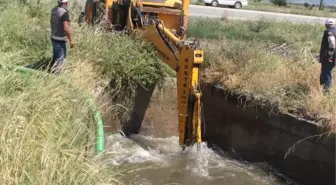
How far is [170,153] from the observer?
33.7 ft

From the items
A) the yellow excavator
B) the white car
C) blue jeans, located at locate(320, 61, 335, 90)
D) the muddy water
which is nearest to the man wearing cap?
blue jeans, located at locate(320, 61, 335, 90)

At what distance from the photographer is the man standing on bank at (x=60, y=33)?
9.39 m

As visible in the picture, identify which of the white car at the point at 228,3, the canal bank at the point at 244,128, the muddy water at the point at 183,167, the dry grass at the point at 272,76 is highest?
the white car at the point at 228,3

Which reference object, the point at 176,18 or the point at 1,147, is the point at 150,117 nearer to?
the point at 176,18

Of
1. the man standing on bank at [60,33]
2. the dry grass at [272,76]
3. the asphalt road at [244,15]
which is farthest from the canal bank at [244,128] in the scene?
the asphalt road at [244,15]

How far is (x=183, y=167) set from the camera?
9.48m

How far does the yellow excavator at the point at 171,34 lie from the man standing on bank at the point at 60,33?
1.80 metres

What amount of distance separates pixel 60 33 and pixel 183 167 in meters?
3.43

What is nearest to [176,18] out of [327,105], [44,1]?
[327,105]

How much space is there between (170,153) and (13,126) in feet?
17.8

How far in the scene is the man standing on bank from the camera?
939 centimetres

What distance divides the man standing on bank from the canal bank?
1.28 m

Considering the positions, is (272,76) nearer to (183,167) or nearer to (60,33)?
(183,167)

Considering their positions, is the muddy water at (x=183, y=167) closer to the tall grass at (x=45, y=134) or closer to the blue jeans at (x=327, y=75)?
the blue jeans at (x=327, y=75)
